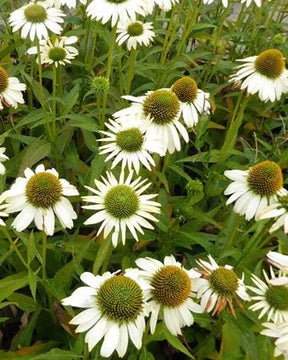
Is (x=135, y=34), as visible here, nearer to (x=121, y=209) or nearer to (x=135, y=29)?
(x=135, y=29)

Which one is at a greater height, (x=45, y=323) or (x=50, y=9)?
(x=50, y=9)

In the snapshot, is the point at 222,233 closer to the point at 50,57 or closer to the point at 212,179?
the point at 212,179

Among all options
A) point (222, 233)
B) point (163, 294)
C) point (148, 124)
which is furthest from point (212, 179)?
point (163, 294)

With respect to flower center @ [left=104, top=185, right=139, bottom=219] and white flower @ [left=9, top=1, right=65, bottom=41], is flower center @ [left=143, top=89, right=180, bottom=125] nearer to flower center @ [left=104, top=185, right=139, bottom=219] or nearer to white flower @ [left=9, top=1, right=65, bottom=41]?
flower center @ [left=104, top=185, right=139, bottom=219]

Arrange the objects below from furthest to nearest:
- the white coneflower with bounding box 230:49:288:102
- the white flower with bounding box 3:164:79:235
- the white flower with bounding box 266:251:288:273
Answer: the white coneflower with bounding box 230:49:288:102
the white flower with bounding box 3:164:79:235
the white flower with bounding box 266:251:288:273

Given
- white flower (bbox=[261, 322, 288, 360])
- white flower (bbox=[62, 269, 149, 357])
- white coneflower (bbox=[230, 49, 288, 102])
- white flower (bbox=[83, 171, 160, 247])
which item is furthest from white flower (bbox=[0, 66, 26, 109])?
white flower (bbox=[261, 322, 288, 360])

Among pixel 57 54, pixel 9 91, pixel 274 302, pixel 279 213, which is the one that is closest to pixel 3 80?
pixel 9 91

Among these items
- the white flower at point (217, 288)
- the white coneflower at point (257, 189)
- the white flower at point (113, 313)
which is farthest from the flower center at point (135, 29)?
the white flower at point (113, 313)
